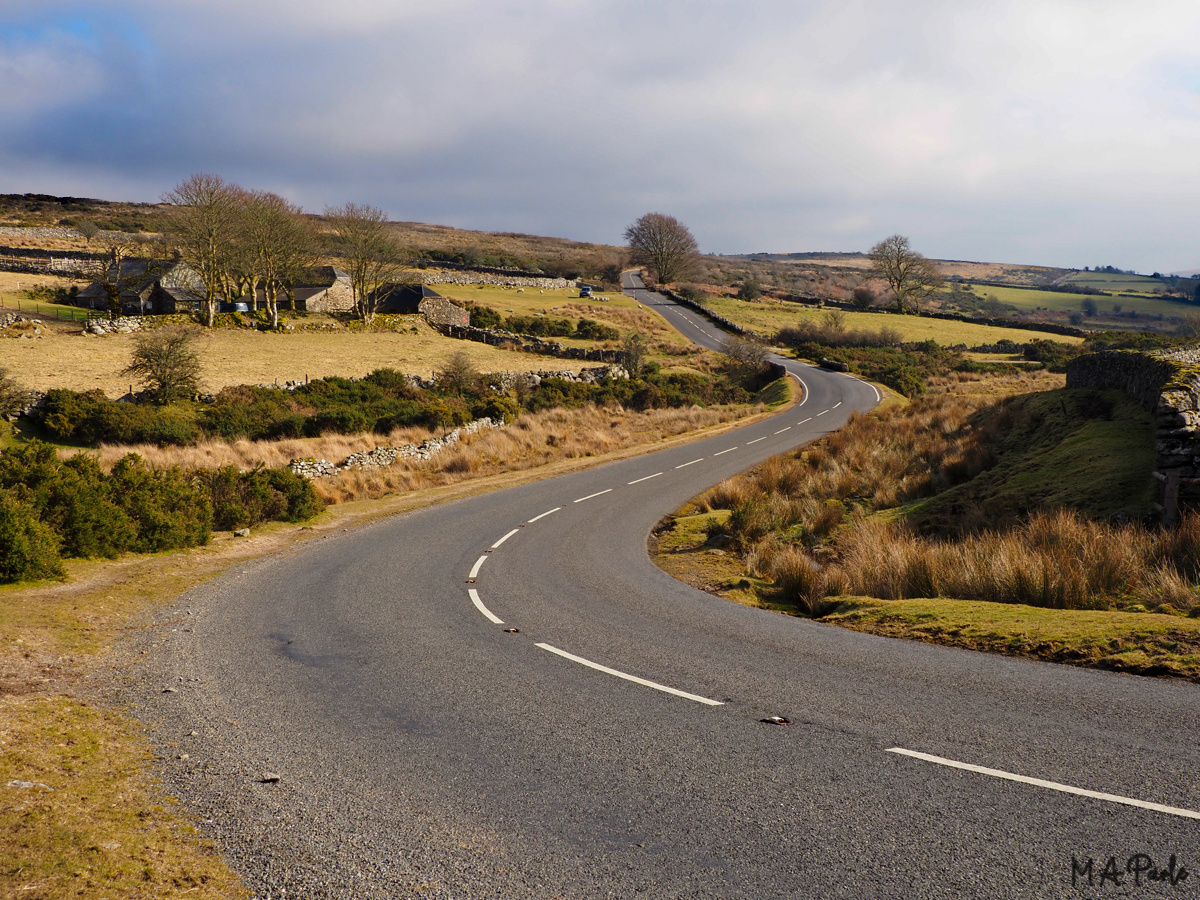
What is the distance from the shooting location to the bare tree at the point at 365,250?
63.6 metres

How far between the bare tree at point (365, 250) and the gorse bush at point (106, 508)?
49.3m

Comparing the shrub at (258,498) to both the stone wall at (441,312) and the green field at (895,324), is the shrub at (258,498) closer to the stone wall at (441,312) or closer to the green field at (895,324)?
the stone wall at (441,312)

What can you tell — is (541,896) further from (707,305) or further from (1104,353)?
(707,305)

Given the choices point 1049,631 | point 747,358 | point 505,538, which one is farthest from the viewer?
point 747,358

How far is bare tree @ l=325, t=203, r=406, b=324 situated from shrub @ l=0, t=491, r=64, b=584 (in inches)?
2192

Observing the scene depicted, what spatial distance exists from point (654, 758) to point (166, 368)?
126 ft

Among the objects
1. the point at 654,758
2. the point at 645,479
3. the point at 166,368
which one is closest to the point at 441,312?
the point at 166,368

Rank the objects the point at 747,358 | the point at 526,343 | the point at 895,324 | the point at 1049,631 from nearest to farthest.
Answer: the point at 1049,631
the point at 747,358
the point at 526,343
the point at 895,324

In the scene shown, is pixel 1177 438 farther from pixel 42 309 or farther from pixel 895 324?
pixel 895 324

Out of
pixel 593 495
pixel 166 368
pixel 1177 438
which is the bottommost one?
pixel 593 495

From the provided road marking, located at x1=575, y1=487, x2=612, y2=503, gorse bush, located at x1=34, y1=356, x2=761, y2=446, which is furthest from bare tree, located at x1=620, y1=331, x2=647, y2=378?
road marking, located at x1=575, y1=487, x2=612, y2=503

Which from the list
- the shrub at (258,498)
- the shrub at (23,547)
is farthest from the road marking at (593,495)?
the shrub at (23,547)

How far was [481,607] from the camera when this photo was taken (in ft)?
→ 35.5

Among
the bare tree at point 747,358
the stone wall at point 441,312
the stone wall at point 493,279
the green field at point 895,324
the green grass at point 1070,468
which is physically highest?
the stone wall at point 493,279
